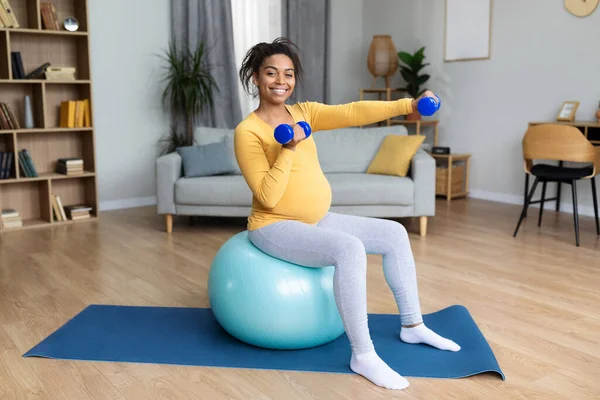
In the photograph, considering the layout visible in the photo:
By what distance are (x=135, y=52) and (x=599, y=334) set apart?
4360 millimetres

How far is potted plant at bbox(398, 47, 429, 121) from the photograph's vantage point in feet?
20.0

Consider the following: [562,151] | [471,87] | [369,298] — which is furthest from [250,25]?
[369,298]

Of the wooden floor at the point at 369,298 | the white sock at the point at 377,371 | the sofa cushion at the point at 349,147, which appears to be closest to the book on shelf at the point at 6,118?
the wooden floor at the point at 369,298

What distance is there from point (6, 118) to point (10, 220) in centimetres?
75

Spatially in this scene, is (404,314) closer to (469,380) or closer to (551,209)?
(469,380)

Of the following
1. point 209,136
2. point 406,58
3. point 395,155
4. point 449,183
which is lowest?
point 449,183

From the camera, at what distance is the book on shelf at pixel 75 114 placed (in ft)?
16.1

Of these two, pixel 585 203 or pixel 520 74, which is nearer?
pixel 585 203

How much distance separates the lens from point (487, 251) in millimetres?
3941

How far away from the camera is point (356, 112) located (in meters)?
2.31

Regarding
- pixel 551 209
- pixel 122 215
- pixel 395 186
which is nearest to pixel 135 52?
pixel 122 215

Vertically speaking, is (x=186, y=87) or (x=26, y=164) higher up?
(x=186, y=87)

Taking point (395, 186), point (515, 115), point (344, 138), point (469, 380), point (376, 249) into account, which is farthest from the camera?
point (515, 115)

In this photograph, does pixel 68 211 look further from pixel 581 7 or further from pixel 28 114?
pixel 581 7
